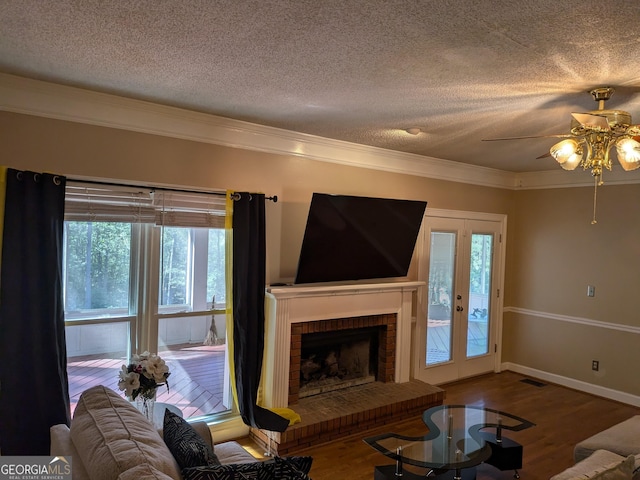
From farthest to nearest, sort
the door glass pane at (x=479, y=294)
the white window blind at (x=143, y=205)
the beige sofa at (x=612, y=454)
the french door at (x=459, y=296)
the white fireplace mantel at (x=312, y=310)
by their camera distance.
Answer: the door glass pane at (x=479, y=294) < the french door at (x=459, y=296) < the white fireplace mantel at (x=312, y=310) < the white window blind at (x=143, y=205) < the beige sofa at (x=612, y=454)

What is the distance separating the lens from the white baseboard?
4.62m

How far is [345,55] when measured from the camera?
81.0 inches

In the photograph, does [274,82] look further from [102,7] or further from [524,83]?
[524,83]

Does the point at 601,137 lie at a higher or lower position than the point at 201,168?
higher

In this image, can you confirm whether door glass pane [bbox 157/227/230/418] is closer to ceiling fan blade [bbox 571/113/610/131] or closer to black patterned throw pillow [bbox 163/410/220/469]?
black patterned throw pillow [bbox 163/410/220/469]

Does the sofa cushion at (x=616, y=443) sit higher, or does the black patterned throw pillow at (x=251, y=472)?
the black patterned throw pillow at (x=251, y=472)

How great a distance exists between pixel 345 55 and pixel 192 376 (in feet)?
8.73

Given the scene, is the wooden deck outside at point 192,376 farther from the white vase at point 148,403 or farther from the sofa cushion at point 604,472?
the sofa cushion at point 604,472

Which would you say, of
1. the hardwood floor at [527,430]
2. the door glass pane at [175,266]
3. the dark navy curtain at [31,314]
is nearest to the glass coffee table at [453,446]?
the hardwood floor at [527,430]

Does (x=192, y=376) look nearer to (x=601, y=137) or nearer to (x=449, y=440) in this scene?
(x=449, y=440)

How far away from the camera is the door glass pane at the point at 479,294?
5.34 m

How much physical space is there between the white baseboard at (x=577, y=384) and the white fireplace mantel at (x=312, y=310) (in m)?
2.02

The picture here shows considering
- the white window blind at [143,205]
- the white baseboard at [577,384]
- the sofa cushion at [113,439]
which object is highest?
the white window blind at [143,205]

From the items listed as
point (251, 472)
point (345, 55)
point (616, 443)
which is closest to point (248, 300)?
point (251, 472)
